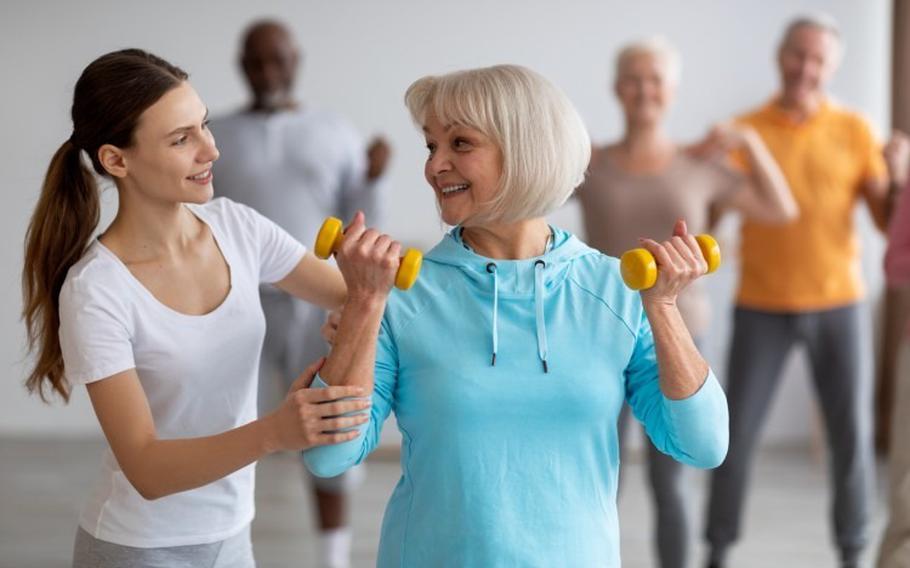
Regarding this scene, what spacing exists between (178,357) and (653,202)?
1.95 m

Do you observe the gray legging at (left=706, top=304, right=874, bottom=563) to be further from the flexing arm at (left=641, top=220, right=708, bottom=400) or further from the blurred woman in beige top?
the flexing arm at (left=641, top=220, right=708, bottom=400)

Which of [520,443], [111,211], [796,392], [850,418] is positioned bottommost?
[796,392]

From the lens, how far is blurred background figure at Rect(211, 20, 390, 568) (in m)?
3.80

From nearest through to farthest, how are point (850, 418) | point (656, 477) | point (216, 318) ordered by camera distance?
point (216, 318)
point (656, 477)
point (850, 418)

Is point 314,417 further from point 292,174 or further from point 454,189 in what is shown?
point 292,174

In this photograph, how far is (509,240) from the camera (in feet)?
6.13

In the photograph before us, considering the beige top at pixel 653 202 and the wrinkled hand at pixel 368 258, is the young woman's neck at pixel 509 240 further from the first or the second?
the beige top at pixel 653 202

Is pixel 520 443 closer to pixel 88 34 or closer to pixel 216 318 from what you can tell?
pixel 216 318

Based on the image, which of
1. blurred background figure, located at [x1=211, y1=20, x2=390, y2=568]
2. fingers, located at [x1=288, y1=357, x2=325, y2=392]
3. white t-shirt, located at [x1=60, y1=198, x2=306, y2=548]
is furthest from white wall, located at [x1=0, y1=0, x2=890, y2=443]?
fingers, located at [x1=288, y1=357, x2=325, y2=392]

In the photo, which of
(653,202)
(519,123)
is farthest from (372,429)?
(653,202)

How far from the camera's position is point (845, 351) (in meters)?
3.80

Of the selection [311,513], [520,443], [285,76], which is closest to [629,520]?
[311,513]

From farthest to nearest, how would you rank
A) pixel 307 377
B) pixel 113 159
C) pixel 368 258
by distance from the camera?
pixel 113 159
pixel 307 377
pixel 368 258

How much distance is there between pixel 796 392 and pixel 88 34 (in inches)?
139
